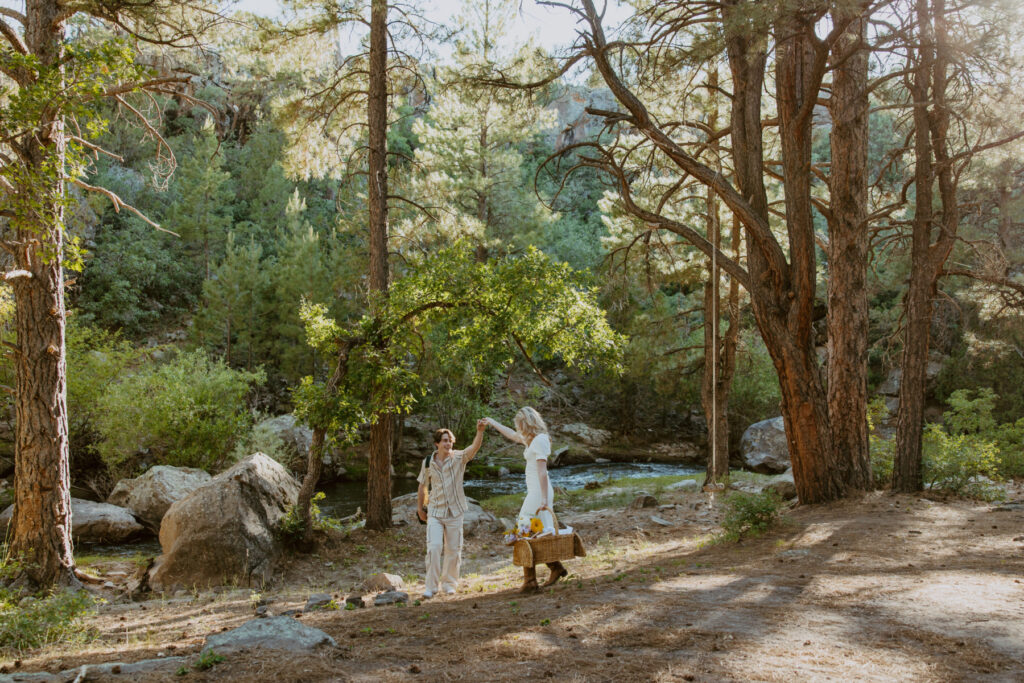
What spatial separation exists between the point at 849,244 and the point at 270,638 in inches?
338

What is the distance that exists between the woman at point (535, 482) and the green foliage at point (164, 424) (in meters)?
11.8

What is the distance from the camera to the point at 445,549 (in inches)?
263

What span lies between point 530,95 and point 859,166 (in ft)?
15.0

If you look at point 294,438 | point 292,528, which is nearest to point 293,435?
point 294,438

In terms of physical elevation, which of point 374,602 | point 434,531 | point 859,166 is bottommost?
point 374,602

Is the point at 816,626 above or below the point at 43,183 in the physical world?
below

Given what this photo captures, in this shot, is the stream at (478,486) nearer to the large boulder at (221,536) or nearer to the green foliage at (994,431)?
the large boulder at (221,536)

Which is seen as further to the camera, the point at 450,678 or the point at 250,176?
the point at 250,176

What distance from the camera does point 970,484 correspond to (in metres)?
9.71

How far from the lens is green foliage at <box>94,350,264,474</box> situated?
15.4m

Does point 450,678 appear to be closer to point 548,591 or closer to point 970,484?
point 548,591

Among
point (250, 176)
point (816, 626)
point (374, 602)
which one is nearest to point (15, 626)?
point (374, 602)

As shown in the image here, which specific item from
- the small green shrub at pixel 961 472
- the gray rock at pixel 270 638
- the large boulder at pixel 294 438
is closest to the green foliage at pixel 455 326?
the small green shrub at pixel 961 472

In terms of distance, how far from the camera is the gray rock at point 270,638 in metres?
3.79
